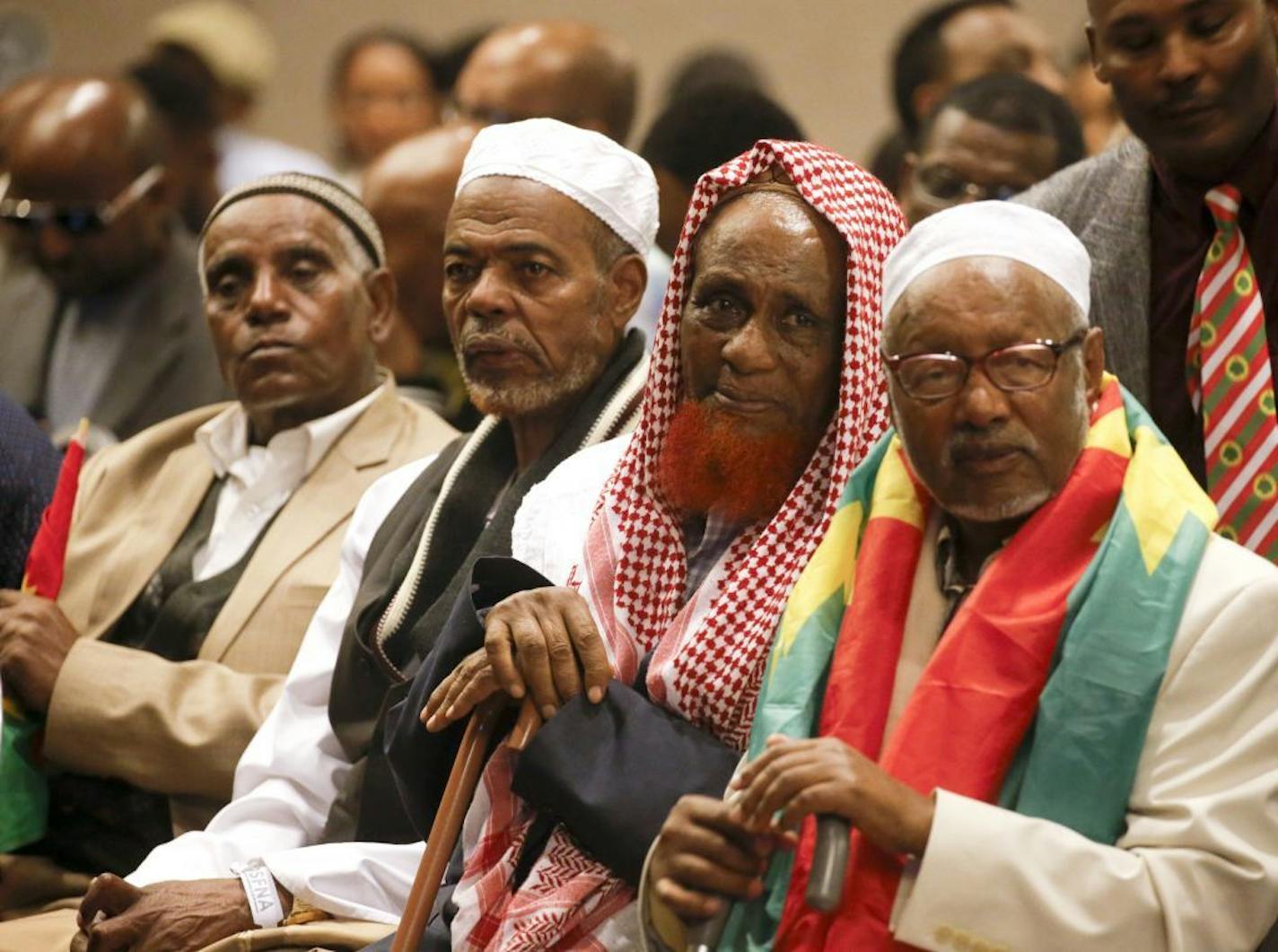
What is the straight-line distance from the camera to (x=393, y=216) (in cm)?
604

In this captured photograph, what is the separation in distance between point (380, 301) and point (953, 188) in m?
1.41

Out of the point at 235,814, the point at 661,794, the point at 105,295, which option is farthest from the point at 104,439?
the point at 661,794

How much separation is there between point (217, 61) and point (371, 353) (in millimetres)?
4480

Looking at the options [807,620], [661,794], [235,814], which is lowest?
[235,814]

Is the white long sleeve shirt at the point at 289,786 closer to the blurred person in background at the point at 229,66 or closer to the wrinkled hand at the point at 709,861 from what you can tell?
the wrinkled hand at the point at 709,861

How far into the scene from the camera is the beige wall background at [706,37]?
10047mm

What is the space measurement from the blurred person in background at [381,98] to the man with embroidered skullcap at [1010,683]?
5.85 m

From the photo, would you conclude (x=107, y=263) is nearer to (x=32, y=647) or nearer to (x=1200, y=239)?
(x=32, y=647)

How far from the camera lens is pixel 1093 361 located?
325 cm

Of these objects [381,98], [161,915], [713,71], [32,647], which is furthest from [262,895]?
[381,98]

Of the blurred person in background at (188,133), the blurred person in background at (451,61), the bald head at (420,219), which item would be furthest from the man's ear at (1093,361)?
the blurred person in background at (451,61)

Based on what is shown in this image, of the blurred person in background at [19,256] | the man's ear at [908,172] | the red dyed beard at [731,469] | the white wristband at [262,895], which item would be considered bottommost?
the white wristband at [262,895]

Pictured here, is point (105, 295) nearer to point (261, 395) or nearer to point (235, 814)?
point (261, 395)

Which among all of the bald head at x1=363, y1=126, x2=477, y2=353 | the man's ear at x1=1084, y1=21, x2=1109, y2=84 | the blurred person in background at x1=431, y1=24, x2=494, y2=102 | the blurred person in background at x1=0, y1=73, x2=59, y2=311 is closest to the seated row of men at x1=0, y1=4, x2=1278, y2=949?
the man's ear at x1=1084, y1=21, x2=1109, y2=84
